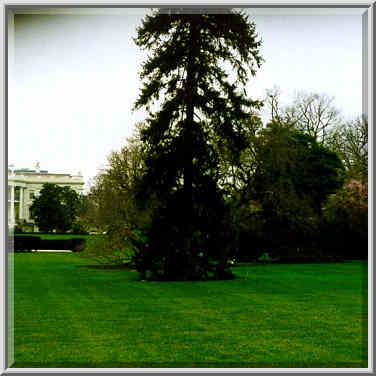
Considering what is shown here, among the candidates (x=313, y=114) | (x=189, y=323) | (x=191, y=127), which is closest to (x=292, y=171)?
(x=313, y=114)

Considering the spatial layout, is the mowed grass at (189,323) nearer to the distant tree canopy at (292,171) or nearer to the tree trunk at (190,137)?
the tree trunk at (190,137)

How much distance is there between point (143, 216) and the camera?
16625 mm

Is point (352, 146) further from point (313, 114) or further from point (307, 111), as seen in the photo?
point (307, 111)

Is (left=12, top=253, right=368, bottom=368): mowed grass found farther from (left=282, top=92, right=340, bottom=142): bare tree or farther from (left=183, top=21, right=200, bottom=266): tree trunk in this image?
(left=282, top=92, right=340, bottom=142): bare tree

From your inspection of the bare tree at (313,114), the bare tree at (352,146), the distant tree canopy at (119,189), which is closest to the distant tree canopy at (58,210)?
the distant tree canopy at (119,189)

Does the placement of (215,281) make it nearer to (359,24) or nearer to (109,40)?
(109,40)

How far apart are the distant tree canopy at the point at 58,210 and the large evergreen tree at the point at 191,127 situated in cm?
531

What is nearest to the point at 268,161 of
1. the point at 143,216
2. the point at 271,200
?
the point at 271,200

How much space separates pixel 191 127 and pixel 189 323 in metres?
5.83

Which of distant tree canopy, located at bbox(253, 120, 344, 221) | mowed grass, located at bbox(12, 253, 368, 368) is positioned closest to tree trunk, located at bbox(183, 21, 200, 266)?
mowed grass, located at bbox(12, 253, 368, 368)

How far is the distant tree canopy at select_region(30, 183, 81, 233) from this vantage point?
64.9 feet

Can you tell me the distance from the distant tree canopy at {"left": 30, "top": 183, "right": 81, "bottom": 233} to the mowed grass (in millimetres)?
4895

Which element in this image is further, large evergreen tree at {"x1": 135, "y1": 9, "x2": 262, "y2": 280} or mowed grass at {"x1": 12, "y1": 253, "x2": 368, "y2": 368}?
large evergreen tree at {"x1": 135, "y1": 9, "x2": 262, "y2": 280}

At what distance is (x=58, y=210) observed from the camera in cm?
2433
